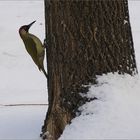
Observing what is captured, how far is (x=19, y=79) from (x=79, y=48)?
9.88ft

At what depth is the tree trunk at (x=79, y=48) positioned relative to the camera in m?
3.64

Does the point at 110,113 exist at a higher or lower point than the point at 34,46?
lower

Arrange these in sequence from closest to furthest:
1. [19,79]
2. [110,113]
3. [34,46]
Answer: [110,113] < [34,46] < [19,79]

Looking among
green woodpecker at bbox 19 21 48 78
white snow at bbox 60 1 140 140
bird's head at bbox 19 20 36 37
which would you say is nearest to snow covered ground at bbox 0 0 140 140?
white snow at bbox 60 1 140 140

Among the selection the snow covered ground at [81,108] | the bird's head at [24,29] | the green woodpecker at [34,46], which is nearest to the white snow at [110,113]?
the snow covered ground at [81,108]

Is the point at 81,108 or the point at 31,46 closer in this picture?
the point at 81,108

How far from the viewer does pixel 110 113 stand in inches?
143

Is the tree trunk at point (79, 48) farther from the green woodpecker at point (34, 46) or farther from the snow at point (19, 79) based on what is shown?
the snow at point (19, 79)

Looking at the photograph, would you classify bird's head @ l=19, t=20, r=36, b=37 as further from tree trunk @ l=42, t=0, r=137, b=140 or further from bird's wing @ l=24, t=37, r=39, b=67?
tree trunk @ l=42, t=0, r=137, b=140

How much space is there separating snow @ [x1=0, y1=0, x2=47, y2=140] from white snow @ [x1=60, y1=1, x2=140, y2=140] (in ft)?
1.66

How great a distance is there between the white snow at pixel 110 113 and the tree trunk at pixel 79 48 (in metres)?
0.06

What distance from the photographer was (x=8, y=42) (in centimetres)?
806

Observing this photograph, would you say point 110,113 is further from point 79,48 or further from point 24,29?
point 24,29

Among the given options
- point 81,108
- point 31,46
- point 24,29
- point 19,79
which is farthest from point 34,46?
point 19,79
